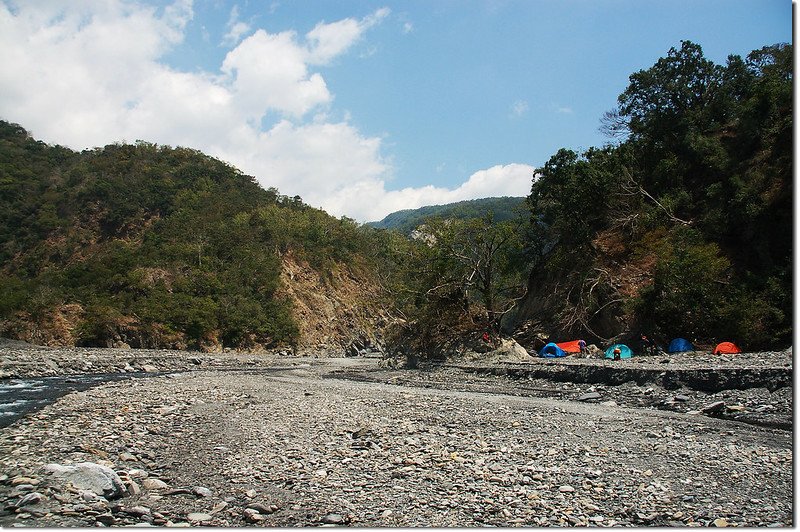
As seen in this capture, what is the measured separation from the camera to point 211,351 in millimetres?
52094

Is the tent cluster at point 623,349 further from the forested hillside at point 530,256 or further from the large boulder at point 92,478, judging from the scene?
the large boulder at point 92,478

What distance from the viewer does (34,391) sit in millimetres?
19609

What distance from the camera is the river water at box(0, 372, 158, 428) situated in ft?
48.6

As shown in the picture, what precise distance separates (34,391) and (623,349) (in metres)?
26.8

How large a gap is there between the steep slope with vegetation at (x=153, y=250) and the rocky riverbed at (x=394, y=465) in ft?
123

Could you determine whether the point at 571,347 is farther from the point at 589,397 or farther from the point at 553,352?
the point at 589,397

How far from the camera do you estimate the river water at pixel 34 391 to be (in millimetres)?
14823

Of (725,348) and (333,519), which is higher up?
(725,348)

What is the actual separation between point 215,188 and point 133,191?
11663 millimetres

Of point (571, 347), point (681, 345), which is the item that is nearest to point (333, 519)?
point (681, 345)

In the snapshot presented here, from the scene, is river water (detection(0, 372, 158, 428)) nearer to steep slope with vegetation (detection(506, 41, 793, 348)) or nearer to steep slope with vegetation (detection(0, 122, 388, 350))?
steep slope with vegetation (detection(0, 122, 388, 350))

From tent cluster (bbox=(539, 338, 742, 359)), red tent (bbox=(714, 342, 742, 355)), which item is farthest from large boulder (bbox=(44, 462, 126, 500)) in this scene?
red tent (bbox=(714, 342, 742, 355))

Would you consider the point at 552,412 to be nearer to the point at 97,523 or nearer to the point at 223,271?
the point at 97,523

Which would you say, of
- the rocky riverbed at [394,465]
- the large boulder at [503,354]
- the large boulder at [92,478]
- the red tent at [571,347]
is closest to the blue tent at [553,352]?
the red tent at [571,347]
